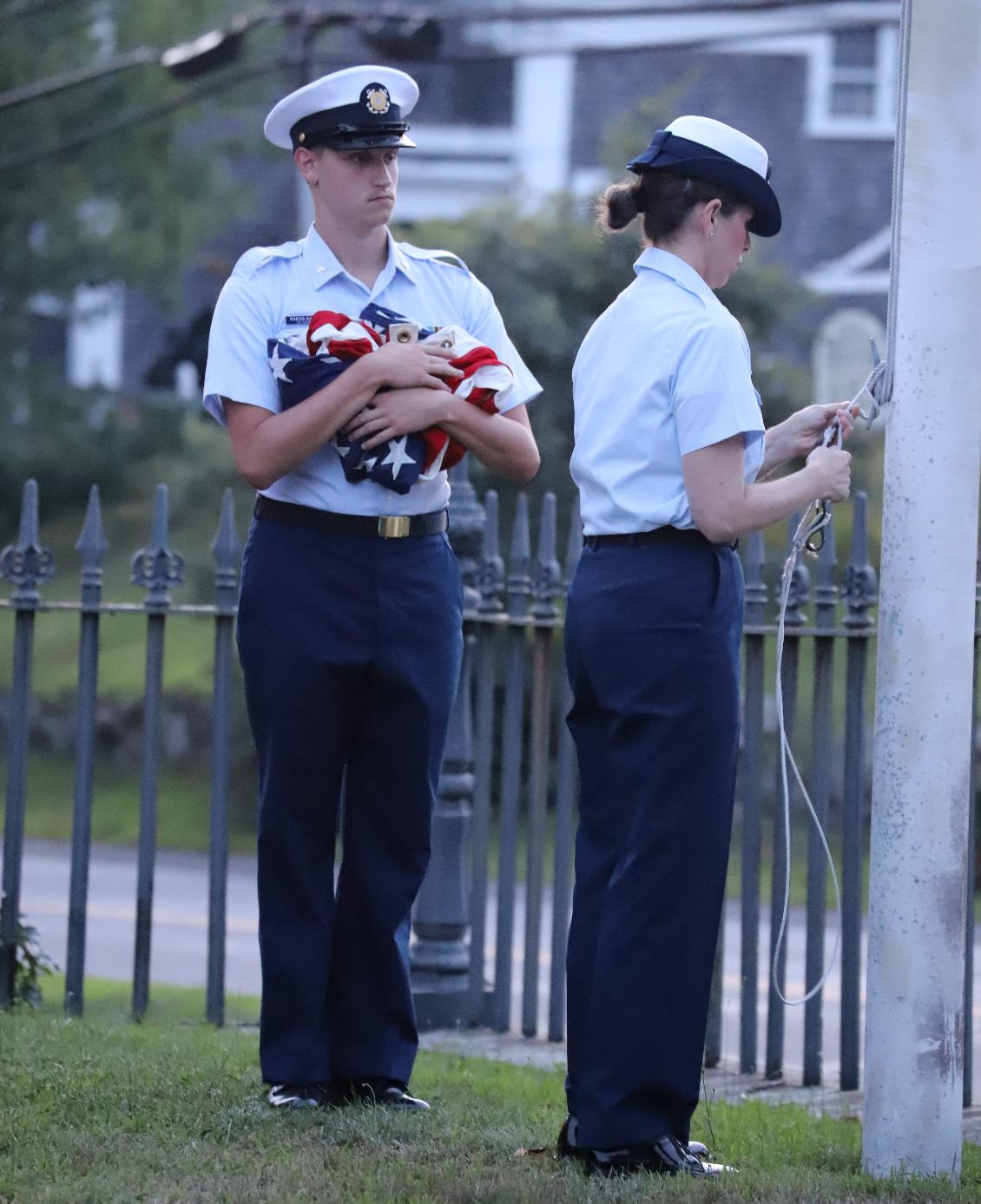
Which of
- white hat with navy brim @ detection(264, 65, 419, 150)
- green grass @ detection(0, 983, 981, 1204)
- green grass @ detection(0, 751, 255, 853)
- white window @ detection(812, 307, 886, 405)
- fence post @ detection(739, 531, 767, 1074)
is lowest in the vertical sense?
green grass @ detection(0, 751, 255, 853)

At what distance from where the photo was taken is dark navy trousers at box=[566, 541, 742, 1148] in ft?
11.4

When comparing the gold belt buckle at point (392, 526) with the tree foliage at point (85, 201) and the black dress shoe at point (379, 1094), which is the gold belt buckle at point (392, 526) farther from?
the tree foliage at point (85, 201)

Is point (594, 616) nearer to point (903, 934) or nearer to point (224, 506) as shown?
point (903, 934)

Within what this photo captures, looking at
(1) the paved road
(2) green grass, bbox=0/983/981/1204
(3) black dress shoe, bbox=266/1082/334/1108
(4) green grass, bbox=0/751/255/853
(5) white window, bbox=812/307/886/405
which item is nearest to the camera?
(2) green grass, bbox=0/983/981/1204

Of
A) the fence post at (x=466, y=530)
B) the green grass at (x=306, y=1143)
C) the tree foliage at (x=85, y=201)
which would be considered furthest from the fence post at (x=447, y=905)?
the tree foliage at (x=85, y=201)

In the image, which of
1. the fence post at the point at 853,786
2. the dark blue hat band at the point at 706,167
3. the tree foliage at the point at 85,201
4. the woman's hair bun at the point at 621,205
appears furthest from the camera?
the tree foliage at the point at 85,201

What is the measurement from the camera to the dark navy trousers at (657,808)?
11.4ft

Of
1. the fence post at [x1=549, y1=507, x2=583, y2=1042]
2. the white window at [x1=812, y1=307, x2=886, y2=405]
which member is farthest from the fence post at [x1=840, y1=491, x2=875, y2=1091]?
the white window at [x1=812, y1=307, x2=886, y2=405]

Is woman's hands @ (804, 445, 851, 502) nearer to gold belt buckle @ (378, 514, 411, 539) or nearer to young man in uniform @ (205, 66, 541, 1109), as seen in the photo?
young man in uniform @ (205, 66, 541, 1109)

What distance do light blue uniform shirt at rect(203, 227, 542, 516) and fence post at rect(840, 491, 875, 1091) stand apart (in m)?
1.44

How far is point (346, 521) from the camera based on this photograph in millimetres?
3861

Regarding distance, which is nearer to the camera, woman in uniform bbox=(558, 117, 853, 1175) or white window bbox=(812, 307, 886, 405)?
woman in uniform bbox=(558, 117, 853, 1175)

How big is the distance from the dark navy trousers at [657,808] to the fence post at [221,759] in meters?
2.11

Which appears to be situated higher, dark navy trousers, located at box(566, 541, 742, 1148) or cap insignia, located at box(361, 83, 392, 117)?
cap insignia, located at box(361, 83, 392, 117)
